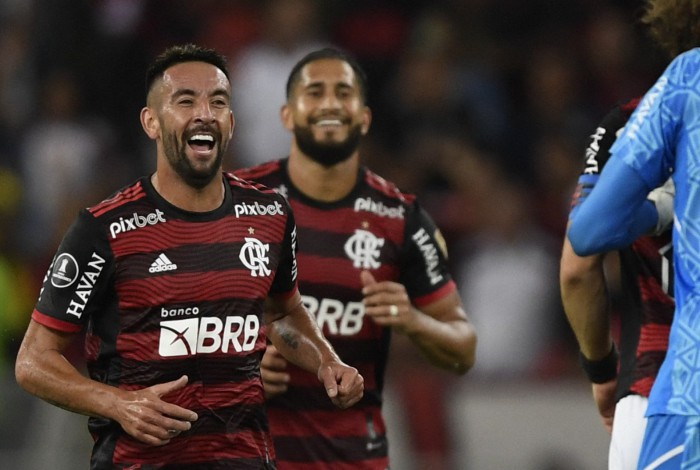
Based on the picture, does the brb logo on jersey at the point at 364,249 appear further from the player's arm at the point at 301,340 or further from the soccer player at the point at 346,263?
the player's arm at the point at 301,340

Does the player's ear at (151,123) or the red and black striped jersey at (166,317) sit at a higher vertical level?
the player's ear at (151,123)

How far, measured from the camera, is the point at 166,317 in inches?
166

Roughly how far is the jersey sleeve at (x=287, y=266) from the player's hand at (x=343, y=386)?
456mm

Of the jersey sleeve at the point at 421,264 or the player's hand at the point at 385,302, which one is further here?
the jersey sleeve at the point at 421,264

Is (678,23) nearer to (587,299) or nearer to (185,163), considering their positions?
(587,299)

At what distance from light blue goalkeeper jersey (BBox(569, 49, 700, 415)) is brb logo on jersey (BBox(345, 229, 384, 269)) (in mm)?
2205

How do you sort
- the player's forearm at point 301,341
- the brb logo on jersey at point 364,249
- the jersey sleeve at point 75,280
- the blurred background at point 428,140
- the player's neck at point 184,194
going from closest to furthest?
the jersey sleeve at point 75,280, the player's neck at point 184,194, the player's forearm at point 301,341, the brb logo on jersey at point 364,249, the blurred background at point 428,140

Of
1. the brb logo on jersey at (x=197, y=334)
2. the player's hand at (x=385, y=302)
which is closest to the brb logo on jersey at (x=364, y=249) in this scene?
the player's hand at (x=385, y=302)

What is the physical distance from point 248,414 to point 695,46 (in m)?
1.81

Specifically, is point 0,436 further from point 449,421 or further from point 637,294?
point 637,294

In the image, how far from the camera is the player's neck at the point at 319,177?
18.8ft

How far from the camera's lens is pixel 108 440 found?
4.23m

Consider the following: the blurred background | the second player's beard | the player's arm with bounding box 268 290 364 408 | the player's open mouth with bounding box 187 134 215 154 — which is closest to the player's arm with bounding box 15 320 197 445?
the player's arm with bounding box 268 290 364 408

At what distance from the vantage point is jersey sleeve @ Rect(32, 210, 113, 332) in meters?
4.14
